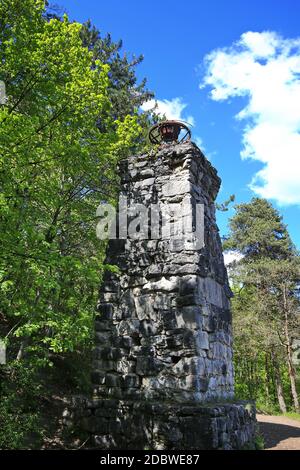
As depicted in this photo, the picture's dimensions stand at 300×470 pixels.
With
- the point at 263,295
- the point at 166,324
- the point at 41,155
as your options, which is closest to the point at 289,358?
the point at 263,295

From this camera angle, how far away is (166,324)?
6.38 m

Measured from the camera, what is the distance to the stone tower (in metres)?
5.84

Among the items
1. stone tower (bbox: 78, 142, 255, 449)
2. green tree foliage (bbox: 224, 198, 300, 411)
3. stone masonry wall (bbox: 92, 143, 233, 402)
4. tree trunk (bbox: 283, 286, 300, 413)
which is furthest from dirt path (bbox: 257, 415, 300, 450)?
green tree foliage (bbox: 224, 198, 300, 411)

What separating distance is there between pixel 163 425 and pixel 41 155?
516 cm

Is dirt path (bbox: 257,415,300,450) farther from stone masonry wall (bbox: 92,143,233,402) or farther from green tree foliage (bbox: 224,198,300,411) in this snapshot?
green tree foliage (bbox: 224,198,300,411)

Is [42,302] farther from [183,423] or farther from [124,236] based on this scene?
[183,423]

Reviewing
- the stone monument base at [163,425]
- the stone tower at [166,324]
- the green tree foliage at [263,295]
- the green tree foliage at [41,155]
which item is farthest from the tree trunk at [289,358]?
the green tree foliage at [41,155]

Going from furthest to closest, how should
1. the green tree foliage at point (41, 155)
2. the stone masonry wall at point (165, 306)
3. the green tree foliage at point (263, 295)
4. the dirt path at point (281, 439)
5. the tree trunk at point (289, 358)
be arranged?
the green tree foliage at point (263, 295), the tree trunk at point (289, 358), the dirt path at point (281, 439), the stone masonry wall at point (165, 306), the green tree foliage at point (41, 155)

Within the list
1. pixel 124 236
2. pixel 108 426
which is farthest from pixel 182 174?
pixel 108 426

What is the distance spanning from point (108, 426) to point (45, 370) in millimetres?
3415

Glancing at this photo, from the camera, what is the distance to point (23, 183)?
18.1ft

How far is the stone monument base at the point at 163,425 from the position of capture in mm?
5465

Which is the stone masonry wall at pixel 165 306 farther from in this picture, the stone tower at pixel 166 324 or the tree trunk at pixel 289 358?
the tree trunk at pixel 289 358

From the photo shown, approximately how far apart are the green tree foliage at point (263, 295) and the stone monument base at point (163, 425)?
13.2 metres
